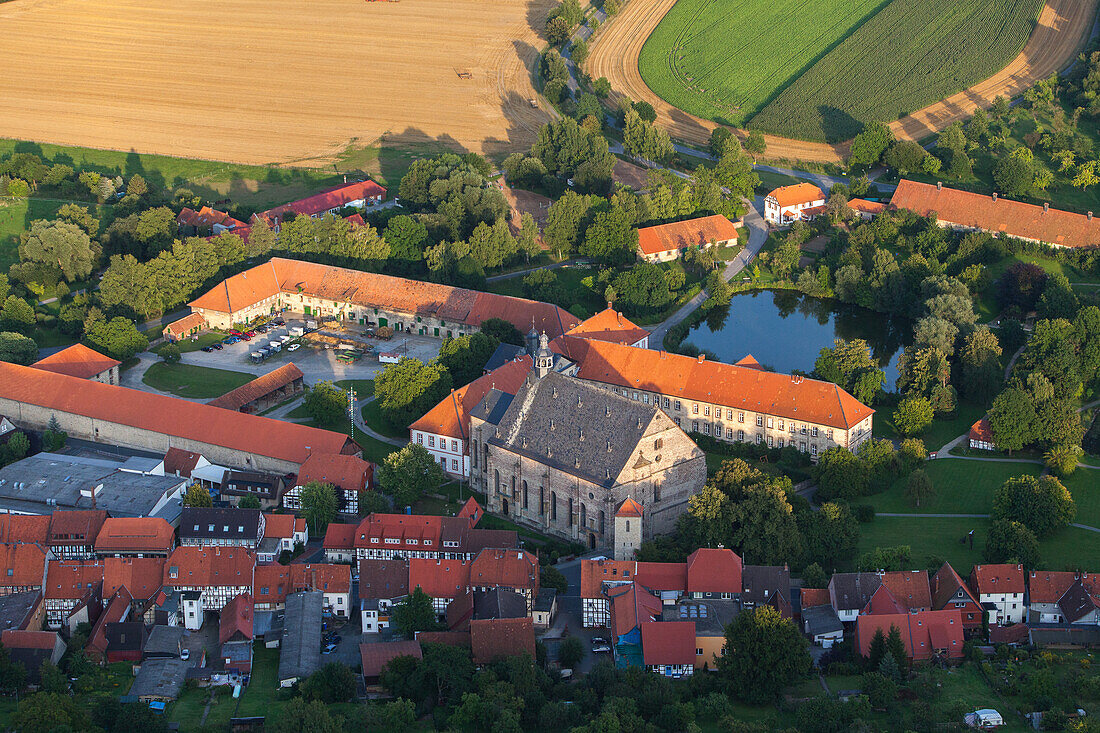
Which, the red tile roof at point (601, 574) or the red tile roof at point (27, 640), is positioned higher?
the red tile roof at point (27, 640)

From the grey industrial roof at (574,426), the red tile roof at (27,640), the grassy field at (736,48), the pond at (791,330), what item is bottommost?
the pond at (791,330)

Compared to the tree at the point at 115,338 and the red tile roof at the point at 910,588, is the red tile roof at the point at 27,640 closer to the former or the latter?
the tree at the point at 115,338

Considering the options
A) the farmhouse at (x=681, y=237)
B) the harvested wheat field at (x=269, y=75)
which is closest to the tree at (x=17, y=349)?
the harvested wheat field at (x=269, y=75)

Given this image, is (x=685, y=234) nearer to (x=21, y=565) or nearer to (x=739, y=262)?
(x=739, y=262)

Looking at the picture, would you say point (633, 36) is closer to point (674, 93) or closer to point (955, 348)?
point (674, 93)

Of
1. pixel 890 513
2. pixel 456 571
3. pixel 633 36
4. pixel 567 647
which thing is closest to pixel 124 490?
pixel 456 571

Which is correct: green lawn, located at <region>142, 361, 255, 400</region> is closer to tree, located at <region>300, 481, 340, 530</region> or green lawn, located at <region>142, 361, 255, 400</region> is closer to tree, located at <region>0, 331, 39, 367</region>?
tree, located at <region>0, 331, 39, 367</region>
